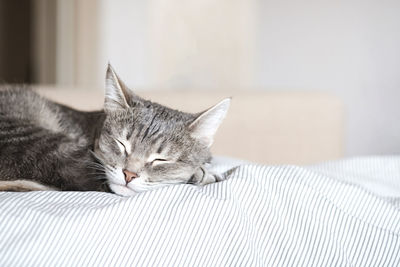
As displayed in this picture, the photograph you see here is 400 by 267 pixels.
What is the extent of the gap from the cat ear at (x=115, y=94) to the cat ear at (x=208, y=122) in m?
0.21

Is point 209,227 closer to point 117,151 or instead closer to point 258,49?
point 117,151

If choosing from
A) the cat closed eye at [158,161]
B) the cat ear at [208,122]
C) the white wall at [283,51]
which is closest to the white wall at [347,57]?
the white wall at [283,51]

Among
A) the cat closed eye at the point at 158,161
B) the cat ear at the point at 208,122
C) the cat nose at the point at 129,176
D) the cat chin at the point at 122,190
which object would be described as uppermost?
the cat ear at the point at 208,122

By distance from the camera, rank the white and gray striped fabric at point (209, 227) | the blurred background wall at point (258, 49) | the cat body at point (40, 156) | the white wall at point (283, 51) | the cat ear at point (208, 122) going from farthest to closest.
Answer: the white wall at point (283, 51) < the blurred background wall at point (258, 49) < the cat ear at point (208, 122) < the cat body at point (40, 156) < the white and gray striped fabric at point (209, 227)

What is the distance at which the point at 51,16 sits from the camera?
3.78 meters

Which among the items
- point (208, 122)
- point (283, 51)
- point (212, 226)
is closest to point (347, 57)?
point (283, 51)

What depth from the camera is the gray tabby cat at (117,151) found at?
1196mm

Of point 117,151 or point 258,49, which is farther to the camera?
point 258,49

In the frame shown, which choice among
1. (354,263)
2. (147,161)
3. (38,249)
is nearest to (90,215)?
(38,249)

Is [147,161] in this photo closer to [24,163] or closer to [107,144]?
[107,144]

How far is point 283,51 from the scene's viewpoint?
4.01 meters

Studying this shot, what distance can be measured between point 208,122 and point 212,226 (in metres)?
0.42

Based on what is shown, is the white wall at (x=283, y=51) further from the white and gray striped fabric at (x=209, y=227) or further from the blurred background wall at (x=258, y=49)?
the white and gray striped fabric at (x=209, y=227)

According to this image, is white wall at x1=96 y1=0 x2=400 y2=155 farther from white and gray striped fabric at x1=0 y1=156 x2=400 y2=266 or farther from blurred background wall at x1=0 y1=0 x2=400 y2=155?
white and gray striped fabric at x1=0 y1=156 x2=400 y2=266
